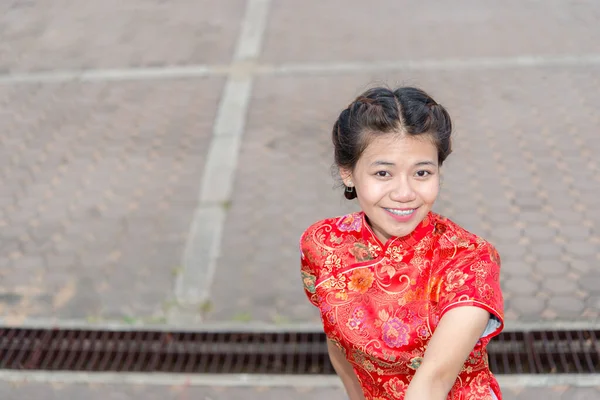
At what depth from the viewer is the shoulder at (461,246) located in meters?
1.79

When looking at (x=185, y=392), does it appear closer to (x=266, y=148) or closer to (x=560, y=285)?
(x=560, y=285)

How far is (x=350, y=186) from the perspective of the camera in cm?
211

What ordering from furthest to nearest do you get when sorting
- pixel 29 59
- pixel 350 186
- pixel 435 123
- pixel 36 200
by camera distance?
1. pixel 29 59
2. pixel 36 200
3. pixel 350 186
4. pixel 435 123

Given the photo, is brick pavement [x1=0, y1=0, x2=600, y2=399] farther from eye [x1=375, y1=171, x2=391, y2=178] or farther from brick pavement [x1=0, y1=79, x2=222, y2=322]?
eye [x1=375, y1=171, x2=391, y2=178]

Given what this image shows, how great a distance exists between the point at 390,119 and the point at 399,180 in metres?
0.16

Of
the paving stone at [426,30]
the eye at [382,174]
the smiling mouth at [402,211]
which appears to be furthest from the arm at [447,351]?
the paving stone at [426,30]

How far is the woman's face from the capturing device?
71.8 inches

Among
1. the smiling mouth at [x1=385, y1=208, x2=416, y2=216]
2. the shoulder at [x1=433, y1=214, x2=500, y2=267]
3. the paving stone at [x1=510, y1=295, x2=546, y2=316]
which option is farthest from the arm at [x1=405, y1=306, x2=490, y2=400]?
the paving stone at [x1=510, y1=295, x2=546, y2=316]

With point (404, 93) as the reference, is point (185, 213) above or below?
below

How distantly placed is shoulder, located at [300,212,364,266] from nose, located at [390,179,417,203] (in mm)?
200

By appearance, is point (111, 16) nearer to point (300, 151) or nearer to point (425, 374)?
point (300, 151)

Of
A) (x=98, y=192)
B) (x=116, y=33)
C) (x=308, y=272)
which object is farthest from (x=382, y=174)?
(x=116, y=33)

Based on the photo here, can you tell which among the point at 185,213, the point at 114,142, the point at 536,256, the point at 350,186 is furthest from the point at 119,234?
the point at 350,186

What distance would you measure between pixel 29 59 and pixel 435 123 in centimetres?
642
